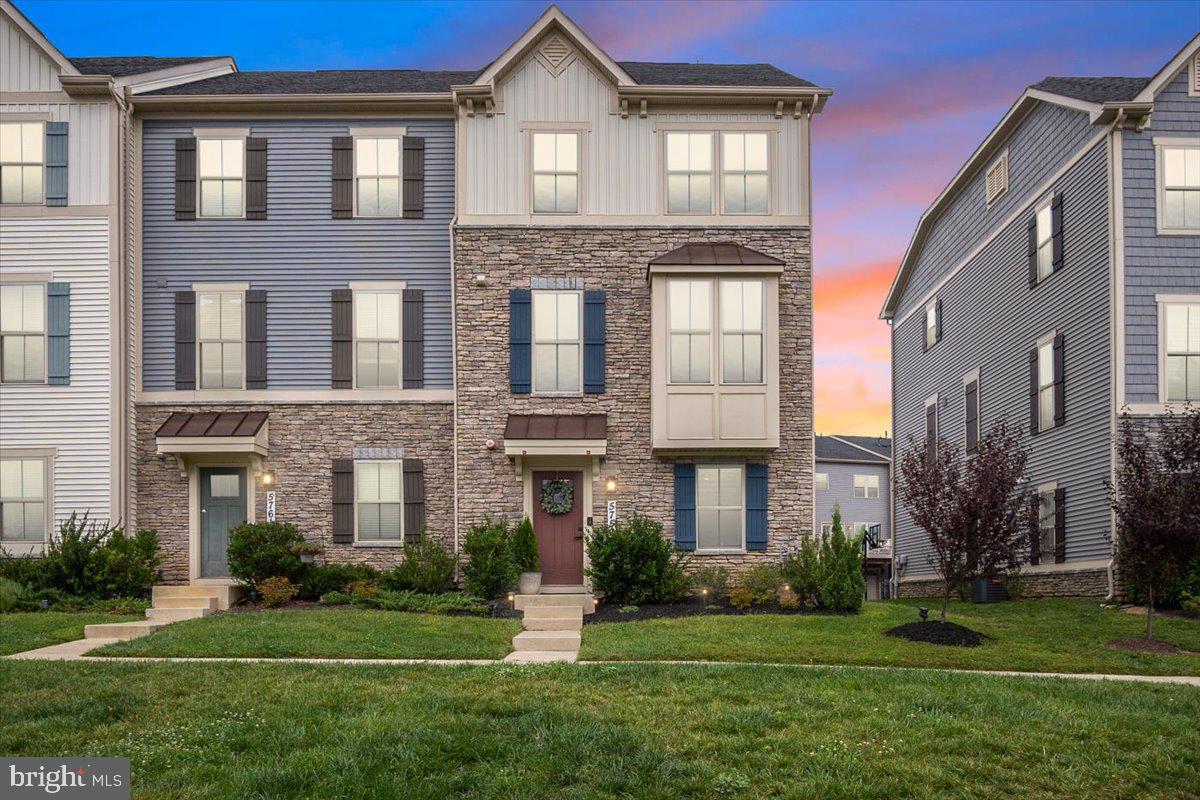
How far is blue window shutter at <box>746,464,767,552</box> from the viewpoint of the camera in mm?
19594

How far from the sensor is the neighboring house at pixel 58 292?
1964 centimetres

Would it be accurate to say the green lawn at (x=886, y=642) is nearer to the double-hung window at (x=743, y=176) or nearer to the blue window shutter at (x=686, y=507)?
the blue window shutter at (x=686, y=507)

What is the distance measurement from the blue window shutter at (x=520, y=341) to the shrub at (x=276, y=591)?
16.4 feet

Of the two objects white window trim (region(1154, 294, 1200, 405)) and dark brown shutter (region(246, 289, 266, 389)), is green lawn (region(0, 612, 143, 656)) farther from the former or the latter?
white window trim (region(1154, 294, 1200, 405))

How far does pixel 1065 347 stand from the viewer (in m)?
21.2

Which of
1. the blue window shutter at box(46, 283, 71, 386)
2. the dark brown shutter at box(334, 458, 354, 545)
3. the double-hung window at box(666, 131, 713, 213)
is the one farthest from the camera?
the double-hung window at box(666, 131, 713, 213)

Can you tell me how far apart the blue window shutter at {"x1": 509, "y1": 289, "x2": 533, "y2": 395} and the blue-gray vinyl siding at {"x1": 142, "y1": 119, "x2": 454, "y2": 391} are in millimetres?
1349

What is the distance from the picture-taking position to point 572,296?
65.6 ft

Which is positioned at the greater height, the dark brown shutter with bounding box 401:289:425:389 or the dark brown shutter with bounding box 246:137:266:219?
the dark brown shutter with bounding box 246:137:266:219

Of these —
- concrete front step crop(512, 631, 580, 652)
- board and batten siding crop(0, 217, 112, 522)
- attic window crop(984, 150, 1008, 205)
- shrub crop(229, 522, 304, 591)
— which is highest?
attic window crop(984, 150, 1008, 205)

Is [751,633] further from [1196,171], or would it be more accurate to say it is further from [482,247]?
[1196,171]

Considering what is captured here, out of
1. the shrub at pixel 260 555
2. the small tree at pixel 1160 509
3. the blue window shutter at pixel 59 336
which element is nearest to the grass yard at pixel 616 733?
the small tree at pixel 1160 509

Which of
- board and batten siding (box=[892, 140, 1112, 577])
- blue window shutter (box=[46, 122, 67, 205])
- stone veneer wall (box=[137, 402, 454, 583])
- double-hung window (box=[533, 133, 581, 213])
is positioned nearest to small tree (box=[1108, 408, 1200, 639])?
board and batten siding (box=[892, 140, 1112, 577])

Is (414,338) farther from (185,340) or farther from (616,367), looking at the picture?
(185,340)
